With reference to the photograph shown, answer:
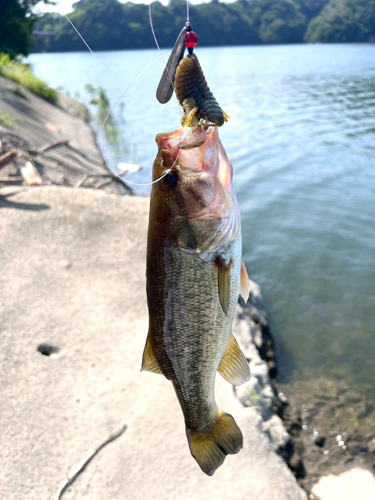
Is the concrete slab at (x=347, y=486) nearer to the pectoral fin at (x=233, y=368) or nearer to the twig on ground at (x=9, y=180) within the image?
the pectoral fin at (x=233, y=368)

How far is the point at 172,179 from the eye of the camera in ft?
7.06

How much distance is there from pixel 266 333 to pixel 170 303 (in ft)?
15.5

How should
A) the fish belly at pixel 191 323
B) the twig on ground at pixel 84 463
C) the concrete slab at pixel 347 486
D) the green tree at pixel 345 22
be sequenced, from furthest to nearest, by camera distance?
1. the green tree at pixel 345 22
2. the concrete slab at pixel 347 486
3. the twig on ground at pixel 84 463
4. the fish belly at pixel 191 323

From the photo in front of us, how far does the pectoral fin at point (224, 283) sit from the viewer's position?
7.18 feet

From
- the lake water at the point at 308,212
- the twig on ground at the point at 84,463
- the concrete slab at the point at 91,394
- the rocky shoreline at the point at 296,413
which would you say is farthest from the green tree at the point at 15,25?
the twig on ground at the point at 84,463

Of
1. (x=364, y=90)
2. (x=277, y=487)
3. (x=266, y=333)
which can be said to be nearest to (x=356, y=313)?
(x=266, y=333)

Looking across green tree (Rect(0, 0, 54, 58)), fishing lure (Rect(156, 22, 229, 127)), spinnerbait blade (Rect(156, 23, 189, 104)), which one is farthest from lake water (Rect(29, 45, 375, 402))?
green tree (Rect(0, 0, 54, 58))

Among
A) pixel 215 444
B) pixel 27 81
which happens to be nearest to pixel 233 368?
pixel 215 444

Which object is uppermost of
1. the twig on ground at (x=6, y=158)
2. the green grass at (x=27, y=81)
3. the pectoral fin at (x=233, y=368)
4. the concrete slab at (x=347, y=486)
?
the pectoral fin at (x=233, y=368)

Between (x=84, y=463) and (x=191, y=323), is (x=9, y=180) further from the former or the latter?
(x=191, y=323)

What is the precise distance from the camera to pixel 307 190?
1223 cm

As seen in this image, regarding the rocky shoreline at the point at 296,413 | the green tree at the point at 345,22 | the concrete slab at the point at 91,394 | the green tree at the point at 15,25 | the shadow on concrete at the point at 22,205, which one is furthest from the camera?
the green tree at the point at 345,22

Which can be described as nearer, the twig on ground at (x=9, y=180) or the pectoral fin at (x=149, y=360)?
the pectoral fin at (x=149, y=360)

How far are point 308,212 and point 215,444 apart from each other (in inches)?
369
